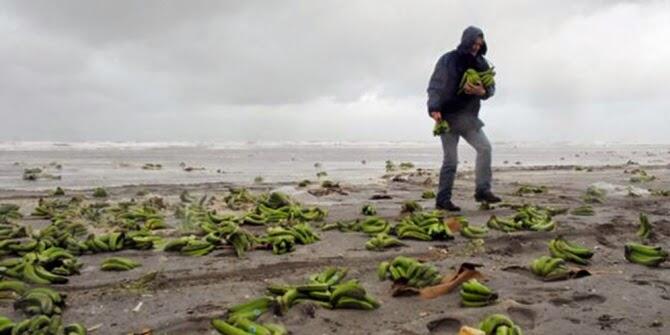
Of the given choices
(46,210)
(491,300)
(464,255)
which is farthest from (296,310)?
(46,210)

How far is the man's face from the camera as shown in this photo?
904cm

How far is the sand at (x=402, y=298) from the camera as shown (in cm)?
404

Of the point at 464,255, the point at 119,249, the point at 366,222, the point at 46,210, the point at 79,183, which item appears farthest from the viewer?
the point at 79,183

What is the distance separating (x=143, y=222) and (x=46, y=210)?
7.54 ft

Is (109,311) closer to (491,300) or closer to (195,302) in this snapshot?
(195,302)

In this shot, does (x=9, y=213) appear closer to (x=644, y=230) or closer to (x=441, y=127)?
(x=441, y=127)

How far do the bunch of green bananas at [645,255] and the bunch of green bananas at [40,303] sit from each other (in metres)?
5.05

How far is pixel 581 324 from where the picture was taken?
12.9 ft

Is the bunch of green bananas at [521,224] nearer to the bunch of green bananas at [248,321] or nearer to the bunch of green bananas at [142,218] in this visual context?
the bunch of green bananas at [248,321]

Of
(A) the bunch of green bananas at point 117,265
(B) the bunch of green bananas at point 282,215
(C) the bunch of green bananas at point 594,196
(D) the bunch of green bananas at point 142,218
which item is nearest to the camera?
(A) the bunch of green bananas at point 117,265

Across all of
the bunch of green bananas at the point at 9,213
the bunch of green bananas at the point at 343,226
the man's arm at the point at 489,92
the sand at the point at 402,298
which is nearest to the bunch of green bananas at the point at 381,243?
the sand at the point at 402,298

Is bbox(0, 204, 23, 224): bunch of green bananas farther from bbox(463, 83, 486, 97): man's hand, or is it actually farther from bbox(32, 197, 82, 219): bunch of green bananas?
bbox(463, 83, 486, 97): man's hand

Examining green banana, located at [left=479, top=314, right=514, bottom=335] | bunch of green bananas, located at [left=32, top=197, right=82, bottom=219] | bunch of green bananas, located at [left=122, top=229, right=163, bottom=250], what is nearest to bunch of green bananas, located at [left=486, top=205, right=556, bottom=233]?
green banana, located at [left=479, top=314, right=514, bottom=335]

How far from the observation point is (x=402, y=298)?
15.1 feet
